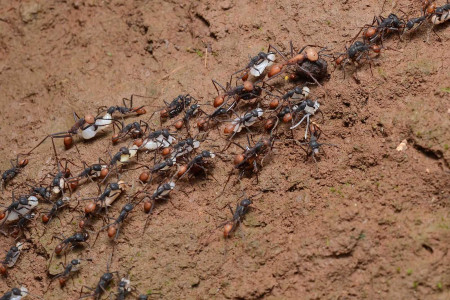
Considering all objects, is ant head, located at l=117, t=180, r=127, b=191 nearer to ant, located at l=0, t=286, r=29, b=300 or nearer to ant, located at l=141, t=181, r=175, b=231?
ant, located at l=141, t=181, r=175, b=231

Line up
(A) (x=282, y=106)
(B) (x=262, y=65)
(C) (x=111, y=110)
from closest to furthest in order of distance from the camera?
(A) (x=282, y=106), (B) (x=262, y=65), (C) (x=111, y=110)

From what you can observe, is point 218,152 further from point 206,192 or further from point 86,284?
point 86,284

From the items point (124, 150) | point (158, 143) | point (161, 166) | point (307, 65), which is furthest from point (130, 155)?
point (307, 65)

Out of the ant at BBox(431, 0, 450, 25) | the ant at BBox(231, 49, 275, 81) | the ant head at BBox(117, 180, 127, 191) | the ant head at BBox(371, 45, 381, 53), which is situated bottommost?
the ant head at BBox(117, 180, 127, 191)

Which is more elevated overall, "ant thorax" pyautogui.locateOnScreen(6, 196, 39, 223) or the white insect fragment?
the white insect fragment

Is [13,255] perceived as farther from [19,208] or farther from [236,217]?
[236,217]

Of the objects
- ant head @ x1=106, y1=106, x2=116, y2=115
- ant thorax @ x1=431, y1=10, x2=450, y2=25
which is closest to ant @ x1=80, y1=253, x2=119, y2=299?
ant head @ x1=106, y1=106, x2=116, y2=115

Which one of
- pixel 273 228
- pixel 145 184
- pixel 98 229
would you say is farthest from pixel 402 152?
pixel 98 229
